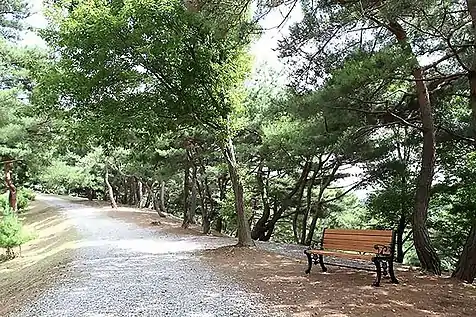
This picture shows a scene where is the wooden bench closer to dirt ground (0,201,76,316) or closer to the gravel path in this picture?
the gravel path

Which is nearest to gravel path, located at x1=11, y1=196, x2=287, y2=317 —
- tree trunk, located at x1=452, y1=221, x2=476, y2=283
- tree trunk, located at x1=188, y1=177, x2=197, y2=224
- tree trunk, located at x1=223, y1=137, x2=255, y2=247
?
tree trunk, located at x1=223, y1=137, x2=255, y2=247

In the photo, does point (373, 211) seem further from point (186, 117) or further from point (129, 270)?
point (129, 270)

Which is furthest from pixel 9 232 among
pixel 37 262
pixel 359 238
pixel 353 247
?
pixel 359 238

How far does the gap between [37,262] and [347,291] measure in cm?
899

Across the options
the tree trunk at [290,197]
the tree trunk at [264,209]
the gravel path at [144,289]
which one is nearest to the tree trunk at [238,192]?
the gravel path at [144,289]

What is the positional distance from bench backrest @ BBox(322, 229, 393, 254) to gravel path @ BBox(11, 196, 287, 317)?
1.83 metres

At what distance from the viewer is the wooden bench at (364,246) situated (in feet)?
18.8

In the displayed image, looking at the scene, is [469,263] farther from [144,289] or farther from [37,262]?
[37,262]

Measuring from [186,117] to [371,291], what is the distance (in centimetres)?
575

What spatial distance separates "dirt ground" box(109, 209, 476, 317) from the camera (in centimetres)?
463

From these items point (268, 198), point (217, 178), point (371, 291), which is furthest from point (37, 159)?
point (371, 291)

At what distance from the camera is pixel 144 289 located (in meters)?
5.84

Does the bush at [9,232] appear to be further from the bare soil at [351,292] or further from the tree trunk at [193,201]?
the bare soil at [351,292]

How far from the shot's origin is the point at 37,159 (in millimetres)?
17766
